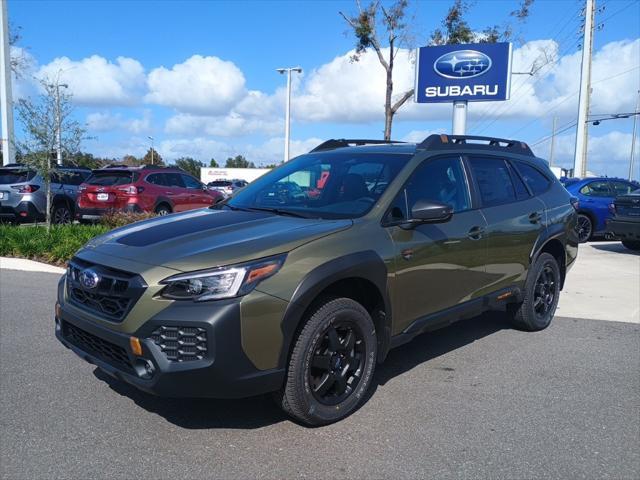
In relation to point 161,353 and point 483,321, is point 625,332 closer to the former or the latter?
point 483,321

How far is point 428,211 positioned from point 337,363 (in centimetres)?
118

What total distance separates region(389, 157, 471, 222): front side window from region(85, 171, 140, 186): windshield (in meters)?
10.2

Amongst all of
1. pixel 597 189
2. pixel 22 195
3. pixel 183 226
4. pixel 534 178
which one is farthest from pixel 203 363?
pixel 597 189

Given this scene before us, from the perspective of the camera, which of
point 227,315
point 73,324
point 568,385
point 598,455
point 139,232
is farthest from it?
Result: point 568,385

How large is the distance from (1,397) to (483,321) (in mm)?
4654

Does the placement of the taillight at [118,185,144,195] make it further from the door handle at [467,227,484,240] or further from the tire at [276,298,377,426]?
the tire at [276,298,377,426]

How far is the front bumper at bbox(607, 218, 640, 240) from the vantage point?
35.1 feet

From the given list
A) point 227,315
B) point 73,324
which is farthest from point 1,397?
point 227,315

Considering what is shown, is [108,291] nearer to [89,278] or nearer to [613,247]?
[89,278]

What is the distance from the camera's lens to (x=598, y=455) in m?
3.15

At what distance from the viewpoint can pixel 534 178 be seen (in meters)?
5.67

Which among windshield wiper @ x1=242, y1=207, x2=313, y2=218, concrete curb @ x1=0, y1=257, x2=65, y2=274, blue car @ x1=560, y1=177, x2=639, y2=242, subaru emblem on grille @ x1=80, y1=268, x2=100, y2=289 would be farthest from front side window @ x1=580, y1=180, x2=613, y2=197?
subaru emblem on grille @ x1=80, y1=268, x2=100, y2=289

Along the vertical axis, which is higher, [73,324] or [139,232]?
[139,232]

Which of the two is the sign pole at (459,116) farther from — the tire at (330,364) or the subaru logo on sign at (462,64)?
the tire at (330,364)
